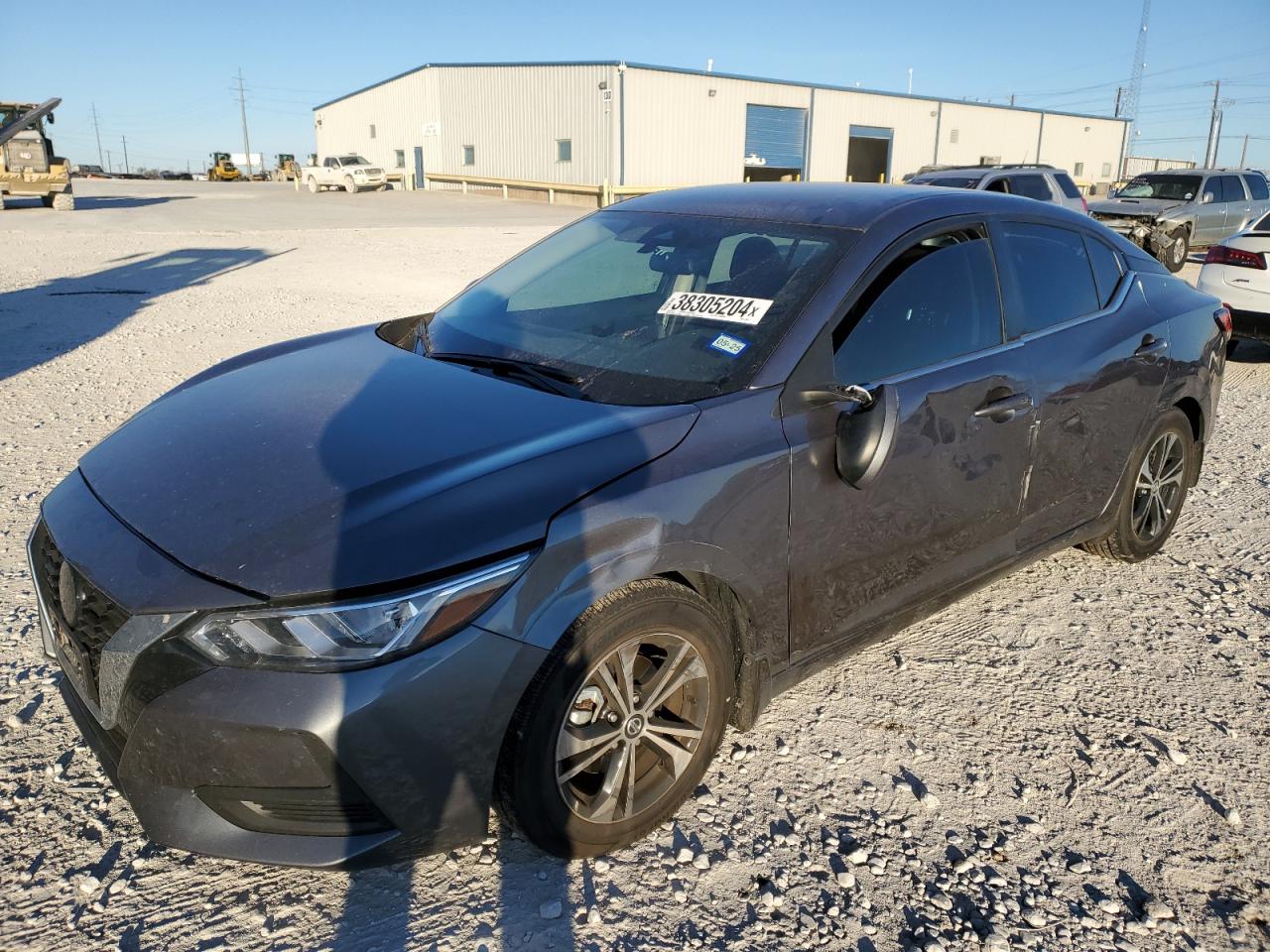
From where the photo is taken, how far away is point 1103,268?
401 cm

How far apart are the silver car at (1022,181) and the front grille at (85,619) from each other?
12.7m

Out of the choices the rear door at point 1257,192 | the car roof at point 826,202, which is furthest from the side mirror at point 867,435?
the rear door at point 1257,192

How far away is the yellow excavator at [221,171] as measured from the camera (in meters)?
67.9

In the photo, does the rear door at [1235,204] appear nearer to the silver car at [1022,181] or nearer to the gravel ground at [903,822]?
the silver car at [1022,181]

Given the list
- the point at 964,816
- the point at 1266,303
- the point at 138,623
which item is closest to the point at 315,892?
the point at 138,623

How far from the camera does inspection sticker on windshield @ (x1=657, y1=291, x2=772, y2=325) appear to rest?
9.67ft

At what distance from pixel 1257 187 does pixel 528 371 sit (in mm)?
20296

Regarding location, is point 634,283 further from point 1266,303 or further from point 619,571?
point 1266,303

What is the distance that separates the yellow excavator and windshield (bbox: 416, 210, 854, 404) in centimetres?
7298

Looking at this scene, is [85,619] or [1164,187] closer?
[85,619]

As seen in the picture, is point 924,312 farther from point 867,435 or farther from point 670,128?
point 670,128

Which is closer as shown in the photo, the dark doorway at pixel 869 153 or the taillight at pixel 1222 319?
the taillight at pixel 1222 319

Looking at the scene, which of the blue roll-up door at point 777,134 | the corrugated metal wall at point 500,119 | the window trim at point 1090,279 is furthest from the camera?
the blue roll-up door at point 777,134

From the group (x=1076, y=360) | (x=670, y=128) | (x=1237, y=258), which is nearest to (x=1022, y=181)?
(x=1237, y=258)
